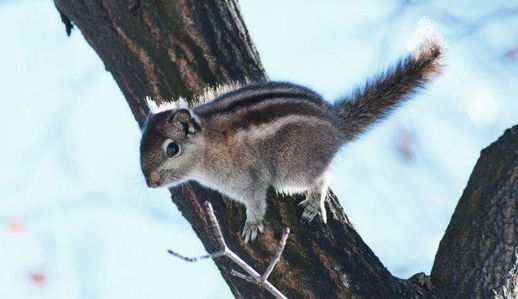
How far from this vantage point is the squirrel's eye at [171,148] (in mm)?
5093

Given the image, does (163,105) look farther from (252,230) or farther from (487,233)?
(487,233)

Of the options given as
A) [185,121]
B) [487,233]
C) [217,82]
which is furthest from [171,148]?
[487,233]

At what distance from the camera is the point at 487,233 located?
430 centimetres

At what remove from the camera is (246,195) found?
15.9 ft

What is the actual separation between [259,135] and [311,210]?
Result: 0.62m

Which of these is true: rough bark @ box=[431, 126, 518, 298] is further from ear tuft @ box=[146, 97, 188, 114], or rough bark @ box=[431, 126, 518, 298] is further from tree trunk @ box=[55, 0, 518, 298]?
ear tuft @ box=[146, 97, 188, 114]

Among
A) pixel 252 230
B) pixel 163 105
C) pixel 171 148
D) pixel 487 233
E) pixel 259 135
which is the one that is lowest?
pixel 487 233

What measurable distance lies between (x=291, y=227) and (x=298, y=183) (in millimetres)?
555

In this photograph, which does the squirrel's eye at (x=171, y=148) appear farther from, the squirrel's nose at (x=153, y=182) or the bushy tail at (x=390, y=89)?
the bushy tail at (x=390, y=89)

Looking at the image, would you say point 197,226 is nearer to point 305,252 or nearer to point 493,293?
point 305,252

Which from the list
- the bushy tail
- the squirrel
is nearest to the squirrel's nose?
the squirrel

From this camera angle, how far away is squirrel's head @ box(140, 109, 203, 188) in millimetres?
4961

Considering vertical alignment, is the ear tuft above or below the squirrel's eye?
above

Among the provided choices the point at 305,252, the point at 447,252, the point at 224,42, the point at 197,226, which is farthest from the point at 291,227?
the point at 224,42
